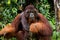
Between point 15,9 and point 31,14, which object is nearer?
point 31,14

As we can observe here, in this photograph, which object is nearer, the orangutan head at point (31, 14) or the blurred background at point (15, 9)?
the blurred background at point (15, 9)

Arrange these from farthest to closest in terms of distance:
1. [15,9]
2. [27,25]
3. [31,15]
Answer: [15,9], [27,25], [31,15]

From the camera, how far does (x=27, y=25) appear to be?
5051mm

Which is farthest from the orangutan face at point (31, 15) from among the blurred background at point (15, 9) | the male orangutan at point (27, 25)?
the blurred background at point (15, 9)

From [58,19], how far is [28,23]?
A: 87 centimetres

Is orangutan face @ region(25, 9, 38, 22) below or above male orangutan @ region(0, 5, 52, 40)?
above

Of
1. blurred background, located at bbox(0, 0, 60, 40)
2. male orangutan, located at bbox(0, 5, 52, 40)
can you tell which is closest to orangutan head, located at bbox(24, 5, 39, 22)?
male orangutan, located at bbox(0, 5, 52, 40)

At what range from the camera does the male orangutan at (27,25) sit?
192 inches

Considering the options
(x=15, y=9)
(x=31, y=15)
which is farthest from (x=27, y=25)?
(x=15, y=9)

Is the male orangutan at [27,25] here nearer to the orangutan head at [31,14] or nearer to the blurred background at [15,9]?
the orangutan head at [31,14]

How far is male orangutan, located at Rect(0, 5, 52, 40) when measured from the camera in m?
4.89

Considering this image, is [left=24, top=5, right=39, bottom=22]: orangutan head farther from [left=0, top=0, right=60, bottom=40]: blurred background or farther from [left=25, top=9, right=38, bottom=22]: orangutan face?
[left=0, top=0, right=60, bottom=40]: blurred background

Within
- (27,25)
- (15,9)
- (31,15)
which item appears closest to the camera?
(31,15)

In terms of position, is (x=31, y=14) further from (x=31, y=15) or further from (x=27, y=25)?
(x=27, y=25)
